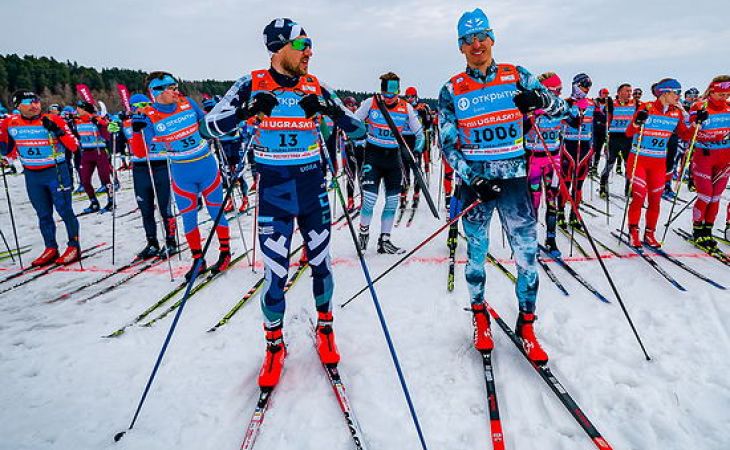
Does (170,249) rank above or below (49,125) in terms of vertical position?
below

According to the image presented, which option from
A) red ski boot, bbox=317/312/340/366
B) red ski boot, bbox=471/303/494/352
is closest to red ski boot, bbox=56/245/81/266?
red ski boot, bbox=317/312/340/366

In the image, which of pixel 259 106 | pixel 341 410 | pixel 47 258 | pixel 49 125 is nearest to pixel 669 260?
pixel 341 410

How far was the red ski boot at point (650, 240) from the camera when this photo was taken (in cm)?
592

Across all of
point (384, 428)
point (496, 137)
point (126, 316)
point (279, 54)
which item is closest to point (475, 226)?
point (496, 137)

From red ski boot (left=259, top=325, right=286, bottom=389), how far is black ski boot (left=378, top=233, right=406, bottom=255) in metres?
3.21

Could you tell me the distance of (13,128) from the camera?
6203 mm

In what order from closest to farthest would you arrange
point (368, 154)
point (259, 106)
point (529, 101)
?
point (259, 106) → point (529, 101) → point (368, 154)

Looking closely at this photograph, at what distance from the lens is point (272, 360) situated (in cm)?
323

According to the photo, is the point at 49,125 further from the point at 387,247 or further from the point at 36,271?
the point at 387,247

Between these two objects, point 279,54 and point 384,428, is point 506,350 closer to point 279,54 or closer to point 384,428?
point 384,428

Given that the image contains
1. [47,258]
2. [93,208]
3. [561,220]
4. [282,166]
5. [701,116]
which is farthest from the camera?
[93,208]

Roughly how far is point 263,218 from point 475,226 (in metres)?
1.86

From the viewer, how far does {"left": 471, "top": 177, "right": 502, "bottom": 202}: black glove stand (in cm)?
294

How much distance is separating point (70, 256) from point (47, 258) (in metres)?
0.34
